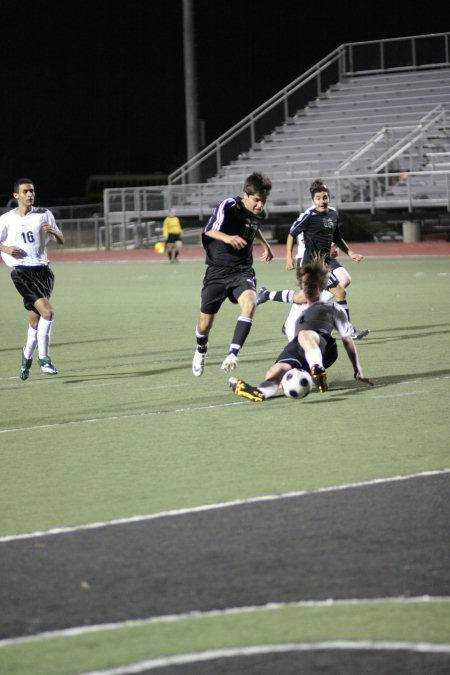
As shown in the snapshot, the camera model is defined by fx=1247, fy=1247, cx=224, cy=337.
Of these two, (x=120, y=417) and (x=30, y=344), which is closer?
(x=120, y=417)

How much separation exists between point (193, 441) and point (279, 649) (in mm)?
4311

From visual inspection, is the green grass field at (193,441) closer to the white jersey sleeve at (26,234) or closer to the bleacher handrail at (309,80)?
the white jersey sleeve at (26,234)

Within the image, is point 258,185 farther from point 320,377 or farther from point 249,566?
point 249,566

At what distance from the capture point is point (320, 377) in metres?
10.3

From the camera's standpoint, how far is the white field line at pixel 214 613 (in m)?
4.71

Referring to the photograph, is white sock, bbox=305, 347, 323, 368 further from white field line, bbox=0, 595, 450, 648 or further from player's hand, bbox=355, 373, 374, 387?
white field line, bbox=0, 595, 450, 648

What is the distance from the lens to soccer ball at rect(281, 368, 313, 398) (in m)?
9.86

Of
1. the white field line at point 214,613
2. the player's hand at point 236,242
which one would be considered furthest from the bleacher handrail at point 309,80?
the white field line at point 214,613

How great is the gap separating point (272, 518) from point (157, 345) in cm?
920

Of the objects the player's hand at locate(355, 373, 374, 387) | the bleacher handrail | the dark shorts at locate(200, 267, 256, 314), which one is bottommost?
the player's hand at locate(355, 373, 374, 387)

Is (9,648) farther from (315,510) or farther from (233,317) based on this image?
(233,317)

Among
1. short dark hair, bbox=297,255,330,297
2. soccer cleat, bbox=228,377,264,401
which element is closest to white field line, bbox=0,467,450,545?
soccer cleat, bbox=228,377,264,401

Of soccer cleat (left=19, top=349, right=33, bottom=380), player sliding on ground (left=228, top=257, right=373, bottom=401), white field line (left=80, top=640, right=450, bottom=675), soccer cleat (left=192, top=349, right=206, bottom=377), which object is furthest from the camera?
soccer cleat (left=19, top=349, right=33, bottom=380)

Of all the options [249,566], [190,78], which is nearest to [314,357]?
[249,566]
